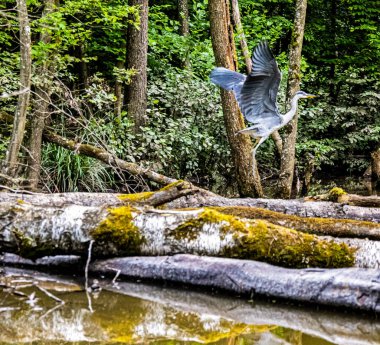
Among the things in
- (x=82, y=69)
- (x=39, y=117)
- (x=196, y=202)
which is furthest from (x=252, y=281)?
(x=82, y=69)

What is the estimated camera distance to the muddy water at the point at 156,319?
11.6 feet

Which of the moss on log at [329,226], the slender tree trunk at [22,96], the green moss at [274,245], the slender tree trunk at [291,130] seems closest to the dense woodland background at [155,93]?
the slender tree trunk at [22,96]

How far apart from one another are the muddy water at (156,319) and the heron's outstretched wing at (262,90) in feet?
10.2

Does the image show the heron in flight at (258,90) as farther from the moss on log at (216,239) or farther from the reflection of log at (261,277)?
the reflection of log at (261,277)

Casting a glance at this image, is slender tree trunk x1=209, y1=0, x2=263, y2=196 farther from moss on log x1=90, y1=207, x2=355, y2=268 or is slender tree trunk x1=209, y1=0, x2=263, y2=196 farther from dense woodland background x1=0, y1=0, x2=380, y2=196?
moss on log x1=90, y1=207, x2=355, y2=268

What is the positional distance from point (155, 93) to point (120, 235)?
7.43m

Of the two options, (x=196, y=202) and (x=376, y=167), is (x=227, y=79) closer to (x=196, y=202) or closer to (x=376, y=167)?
(x=196, y=202)

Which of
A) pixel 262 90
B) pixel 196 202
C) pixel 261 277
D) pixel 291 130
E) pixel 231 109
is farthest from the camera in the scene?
pixel 291 130

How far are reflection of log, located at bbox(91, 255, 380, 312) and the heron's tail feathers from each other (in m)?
3.42

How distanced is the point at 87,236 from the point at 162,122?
6956 mm

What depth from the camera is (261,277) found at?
4.37m

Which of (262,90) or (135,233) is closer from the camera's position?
(135,233)

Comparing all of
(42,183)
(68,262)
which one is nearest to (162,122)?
(42,183)

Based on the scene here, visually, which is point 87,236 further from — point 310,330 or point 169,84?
point 169,84
